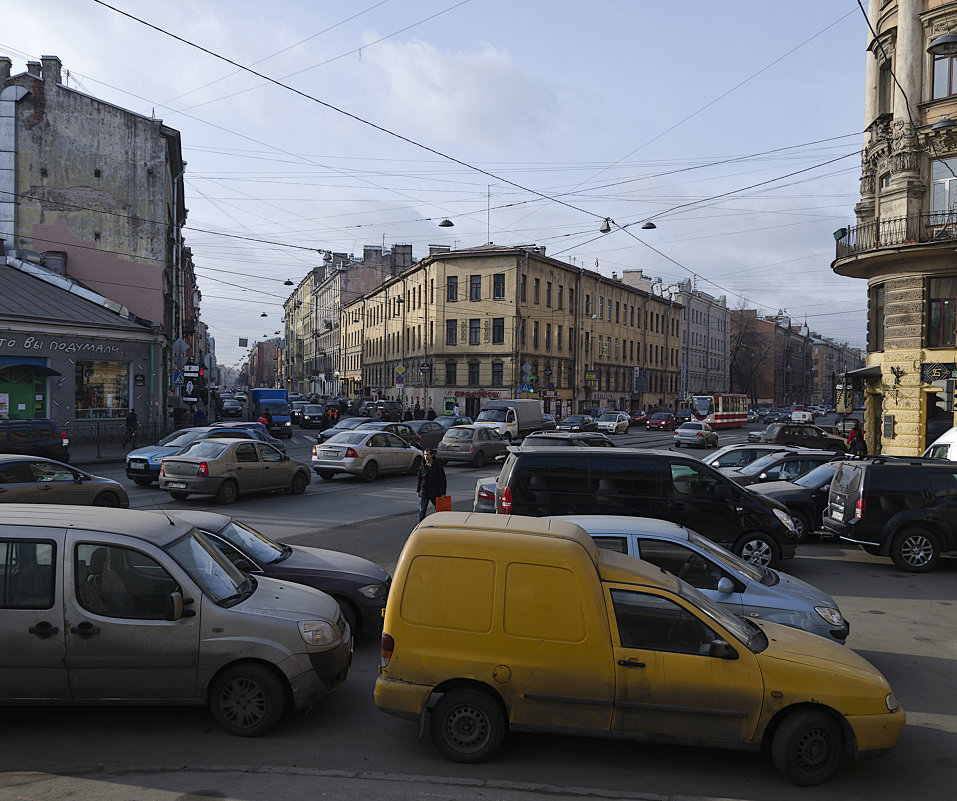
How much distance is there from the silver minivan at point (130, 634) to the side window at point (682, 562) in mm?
3205

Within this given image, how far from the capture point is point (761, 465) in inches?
657

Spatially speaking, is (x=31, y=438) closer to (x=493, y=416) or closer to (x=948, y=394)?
(x=493, y=416)

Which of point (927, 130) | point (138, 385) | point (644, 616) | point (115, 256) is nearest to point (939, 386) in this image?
point (927, 130)

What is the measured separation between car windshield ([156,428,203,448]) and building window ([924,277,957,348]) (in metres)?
24.2

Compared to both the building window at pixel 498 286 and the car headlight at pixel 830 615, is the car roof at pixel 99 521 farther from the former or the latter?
the building window at pixel 498 286

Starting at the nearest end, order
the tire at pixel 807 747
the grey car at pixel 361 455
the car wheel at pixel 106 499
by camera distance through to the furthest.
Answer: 1. the tire at pixel 807 747
2. the car wheel at pixel 106 499
3. the grey car at pixel 361 455

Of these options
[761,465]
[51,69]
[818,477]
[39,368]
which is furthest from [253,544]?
[51,69]

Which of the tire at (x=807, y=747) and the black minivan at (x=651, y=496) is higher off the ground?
the black minivan at (x=651, y=496)

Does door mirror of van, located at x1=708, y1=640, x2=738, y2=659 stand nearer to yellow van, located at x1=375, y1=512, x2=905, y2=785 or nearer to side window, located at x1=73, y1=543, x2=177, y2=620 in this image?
yellow van, located at x1=375, y1=512, x2=905, y2=785

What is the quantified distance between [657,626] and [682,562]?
2119mm

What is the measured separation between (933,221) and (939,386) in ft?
18.7

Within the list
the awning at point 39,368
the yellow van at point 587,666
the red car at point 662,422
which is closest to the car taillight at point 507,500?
the yellow van at point 587,666

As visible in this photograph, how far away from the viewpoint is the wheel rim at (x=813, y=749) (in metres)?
4.94

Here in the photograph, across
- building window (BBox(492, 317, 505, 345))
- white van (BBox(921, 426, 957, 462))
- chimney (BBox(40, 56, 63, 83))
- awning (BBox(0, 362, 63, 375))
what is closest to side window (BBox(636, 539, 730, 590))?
white van (BBox(921, 426, 957, 462))
